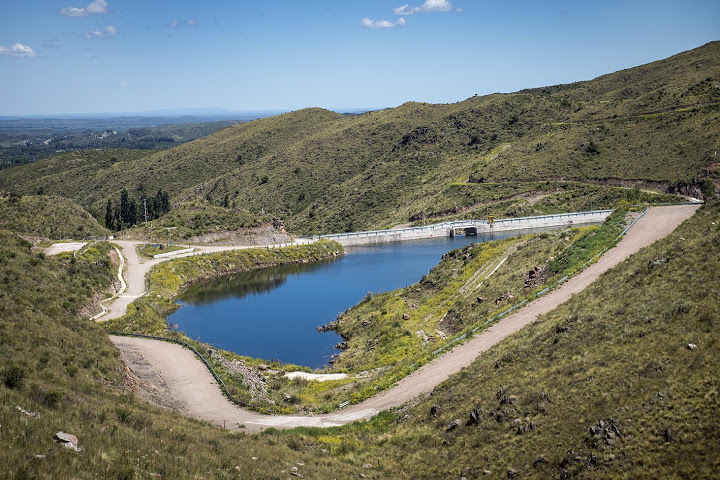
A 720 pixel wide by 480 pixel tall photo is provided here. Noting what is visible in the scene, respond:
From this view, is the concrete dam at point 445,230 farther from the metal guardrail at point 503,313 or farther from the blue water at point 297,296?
the metal guardrail at point 503,313

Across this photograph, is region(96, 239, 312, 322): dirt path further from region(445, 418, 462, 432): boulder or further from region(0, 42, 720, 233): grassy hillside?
region(0, 42, 720, 233): grassy hillside

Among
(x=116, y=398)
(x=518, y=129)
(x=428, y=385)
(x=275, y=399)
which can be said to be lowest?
(x=275, y=399)

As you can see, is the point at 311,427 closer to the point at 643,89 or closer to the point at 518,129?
the point at 518,129

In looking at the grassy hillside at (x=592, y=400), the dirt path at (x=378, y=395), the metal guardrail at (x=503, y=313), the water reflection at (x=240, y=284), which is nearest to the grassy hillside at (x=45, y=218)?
the water reflection at (x=240, y=284)

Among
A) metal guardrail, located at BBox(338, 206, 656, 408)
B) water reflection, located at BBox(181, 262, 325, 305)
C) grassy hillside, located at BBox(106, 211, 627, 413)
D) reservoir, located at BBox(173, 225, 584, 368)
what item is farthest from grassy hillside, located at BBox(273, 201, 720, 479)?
water reflection, located at BBox(181, 262, 325, 305)

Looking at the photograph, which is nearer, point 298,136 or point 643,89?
point 643,89

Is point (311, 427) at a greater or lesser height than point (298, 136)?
lesser

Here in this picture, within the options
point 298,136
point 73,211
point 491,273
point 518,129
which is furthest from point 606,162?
point 298,136

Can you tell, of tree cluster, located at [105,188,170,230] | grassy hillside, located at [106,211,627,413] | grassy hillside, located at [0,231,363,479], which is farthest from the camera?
tree cluster, located at [105,188,170,230]
